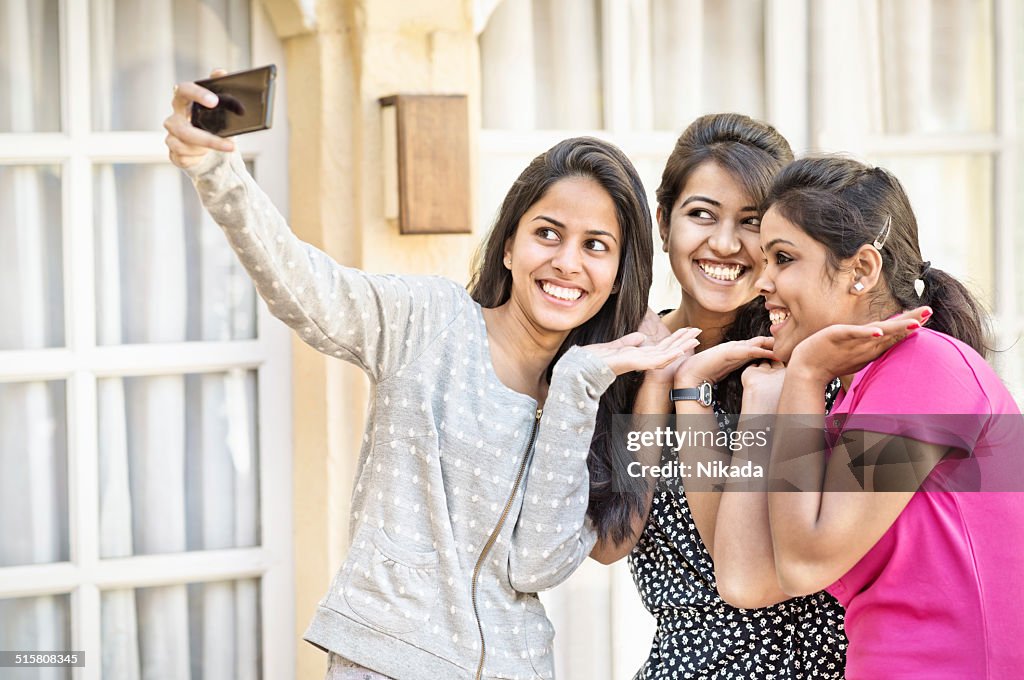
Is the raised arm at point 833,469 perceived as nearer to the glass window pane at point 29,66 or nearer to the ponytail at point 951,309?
the ponytail at point 951,309

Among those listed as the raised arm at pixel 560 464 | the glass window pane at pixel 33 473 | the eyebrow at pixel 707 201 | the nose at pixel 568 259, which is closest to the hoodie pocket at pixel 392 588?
the raised arm at pixel 560 464

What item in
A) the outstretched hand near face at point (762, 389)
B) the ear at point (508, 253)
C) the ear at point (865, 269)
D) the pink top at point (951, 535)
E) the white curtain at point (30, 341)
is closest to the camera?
the pink top at point (951, 535)

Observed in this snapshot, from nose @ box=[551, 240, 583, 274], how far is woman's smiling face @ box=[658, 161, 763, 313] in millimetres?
204

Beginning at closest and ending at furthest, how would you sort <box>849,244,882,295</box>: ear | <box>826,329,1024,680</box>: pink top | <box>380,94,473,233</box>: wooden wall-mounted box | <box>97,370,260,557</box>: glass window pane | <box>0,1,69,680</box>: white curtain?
<box>826,329,1024,680</box>: pink top < <box>849,244,882,295</box>: ear < <box>380,94,473,233</box>: wooden wall-mounted box < <box>0,1,69,680</box>: white curtain < <box>97,370,260,557</box>: glass window pane

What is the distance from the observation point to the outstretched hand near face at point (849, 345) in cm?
145

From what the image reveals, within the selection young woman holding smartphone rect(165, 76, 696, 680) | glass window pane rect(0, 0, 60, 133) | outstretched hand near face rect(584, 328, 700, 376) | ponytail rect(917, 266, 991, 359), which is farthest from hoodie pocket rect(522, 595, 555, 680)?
glass window pane rect(0, 0, 60, 133)

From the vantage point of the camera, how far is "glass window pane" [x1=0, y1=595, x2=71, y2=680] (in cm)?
289

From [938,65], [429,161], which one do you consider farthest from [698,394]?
[938,65]

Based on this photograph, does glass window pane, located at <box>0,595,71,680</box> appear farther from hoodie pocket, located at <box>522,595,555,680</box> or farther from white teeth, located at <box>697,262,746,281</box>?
white teeth, located at <box>697,262,746,281</box>

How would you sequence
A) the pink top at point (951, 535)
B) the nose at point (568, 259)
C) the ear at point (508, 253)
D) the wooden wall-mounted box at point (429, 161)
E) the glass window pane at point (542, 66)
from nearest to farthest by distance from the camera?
the pink top at point (951, 535) < the nose at point (568, 259) < the ear at point (508, 253) < the wooden wall-mounted box at point (429, 161) < the glass window pane at point (542, 66)

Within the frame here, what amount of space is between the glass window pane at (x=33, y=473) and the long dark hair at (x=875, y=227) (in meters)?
2.04

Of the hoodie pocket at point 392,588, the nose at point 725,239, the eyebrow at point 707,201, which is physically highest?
the eyebrow at point 707,201

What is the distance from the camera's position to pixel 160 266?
2957 millimetres

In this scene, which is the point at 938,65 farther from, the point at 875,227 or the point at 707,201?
the point at 875,227
